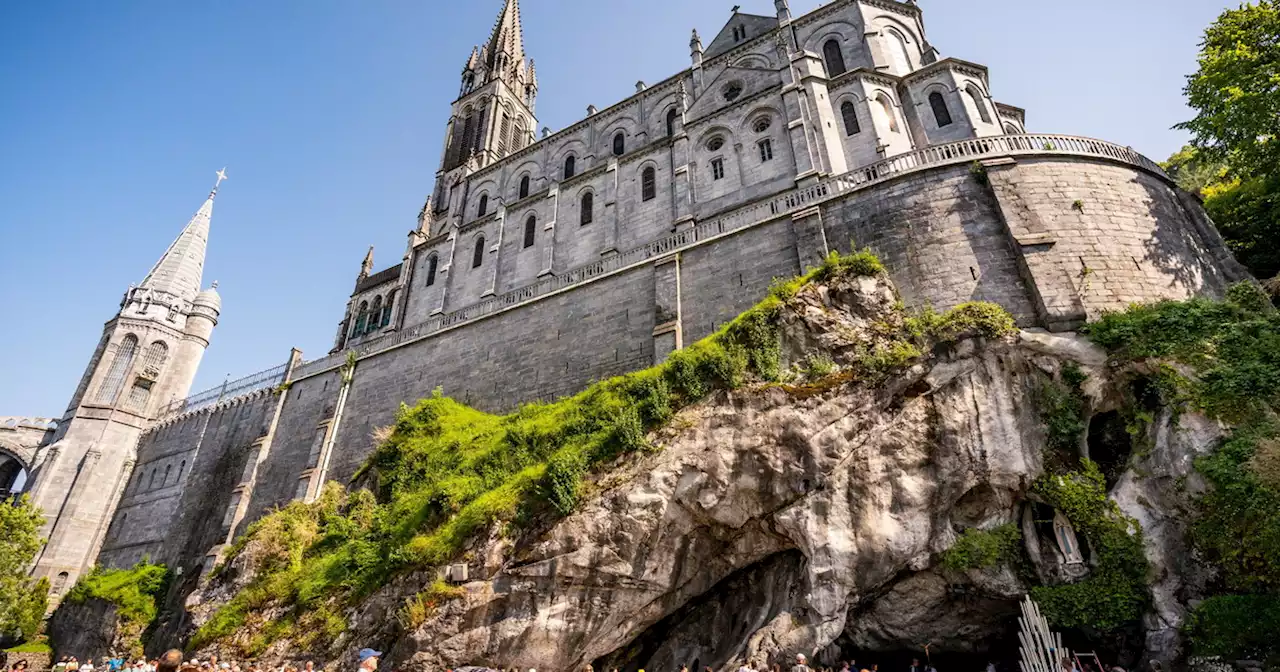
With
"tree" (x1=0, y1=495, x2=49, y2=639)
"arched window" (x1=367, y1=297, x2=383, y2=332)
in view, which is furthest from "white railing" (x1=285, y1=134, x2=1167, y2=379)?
"tree" (x1=0, y1=495, x2=49, y2=639)

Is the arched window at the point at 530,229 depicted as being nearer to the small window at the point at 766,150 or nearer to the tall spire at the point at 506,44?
the small window at the point at 766,150

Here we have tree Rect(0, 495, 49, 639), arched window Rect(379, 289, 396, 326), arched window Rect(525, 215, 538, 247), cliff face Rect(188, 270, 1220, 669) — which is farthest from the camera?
arched window Rect(379, 289, 396, 326)

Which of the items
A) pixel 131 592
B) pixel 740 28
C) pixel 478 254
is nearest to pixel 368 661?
pixel 478 254

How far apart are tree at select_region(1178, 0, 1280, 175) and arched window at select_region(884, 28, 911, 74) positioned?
10.9 metres

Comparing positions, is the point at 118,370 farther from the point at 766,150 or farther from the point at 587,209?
the point at 766,150

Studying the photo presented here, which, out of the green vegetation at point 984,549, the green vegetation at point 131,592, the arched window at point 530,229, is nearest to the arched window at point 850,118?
the arched window at point 530,229

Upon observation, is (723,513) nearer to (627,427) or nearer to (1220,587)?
(627,427)

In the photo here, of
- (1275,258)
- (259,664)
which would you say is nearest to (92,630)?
(259,664)

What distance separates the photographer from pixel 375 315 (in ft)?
120

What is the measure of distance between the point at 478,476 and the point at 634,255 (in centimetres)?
905

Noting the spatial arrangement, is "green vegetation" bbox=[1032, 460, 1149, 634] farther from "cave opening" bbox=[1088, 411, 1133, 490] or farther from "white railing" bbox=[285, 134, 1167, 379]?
"white railing" bbox=[285, 134, 1167, 379]

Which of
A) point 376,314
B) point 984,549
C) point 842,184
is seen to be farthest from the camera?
point 376,314

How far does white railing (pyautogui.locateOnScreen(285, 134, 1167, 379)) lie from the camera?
17.3 metres

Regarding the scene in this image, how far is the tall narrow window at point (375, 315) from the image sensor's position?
35.9 metres
